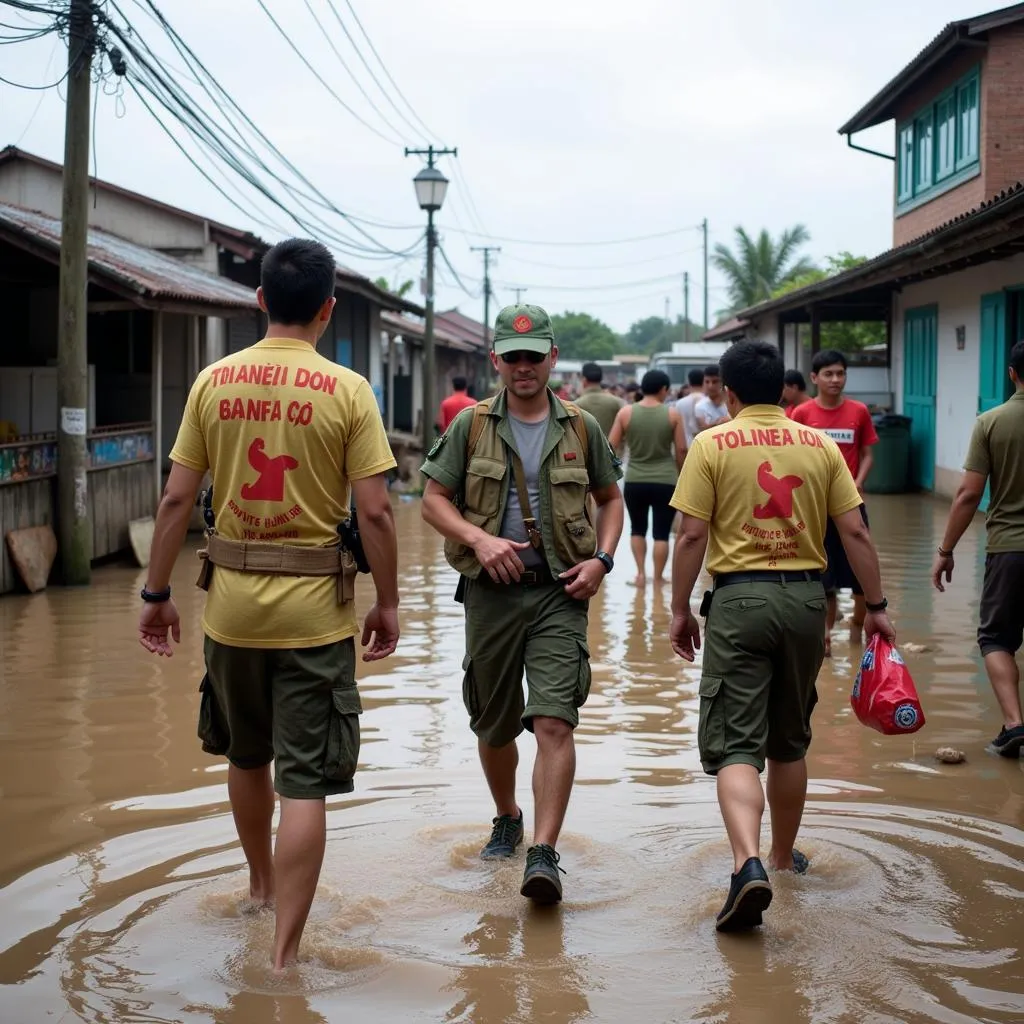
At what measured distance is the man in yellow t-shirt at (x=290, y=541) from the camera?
4.21 metres

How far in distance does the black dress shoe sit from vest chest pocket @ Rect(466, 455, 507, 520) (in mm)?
1546

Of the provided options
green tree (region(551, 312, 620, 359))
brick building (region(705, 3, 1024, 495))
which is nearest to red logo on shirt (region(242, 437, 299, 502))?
brick building (region(705, 3, 1024, 495))

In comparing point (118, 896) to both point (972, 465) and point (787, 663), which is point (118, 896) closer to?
point (787, 663)

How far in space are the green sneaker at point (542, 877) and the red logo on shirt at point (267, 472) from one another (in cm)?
147

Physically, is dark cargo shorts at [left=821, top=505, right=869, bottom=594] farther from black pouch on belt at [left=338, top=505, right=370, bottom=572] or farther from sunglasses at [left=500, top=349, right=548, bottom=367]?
black pouch on belt at [left=338, top=505, right=370, bottom=572]

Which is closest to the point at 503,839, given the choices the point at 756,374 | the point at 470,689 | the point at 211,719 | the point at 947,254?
the point at 470,689

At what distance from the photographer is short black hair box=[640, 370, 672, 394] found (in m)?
12.1

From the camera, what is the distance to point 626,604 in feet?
37.6

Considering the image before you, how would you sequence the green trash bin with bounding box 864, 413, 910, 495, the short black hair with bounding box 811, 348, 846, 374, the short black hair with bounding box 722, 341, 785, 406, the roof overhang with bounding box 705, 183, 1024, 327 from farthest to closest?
the green trash bin with bounding box 864, 413, 910, 495, the roof overhang with bounding box 705, 183, 1024, 327, the short black hair with bounding box 811, 348, 846, 374, the short black hair with bounding box 722, 341, 785, 406

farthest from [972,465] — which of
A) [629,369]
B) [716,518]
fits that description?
[629,369]

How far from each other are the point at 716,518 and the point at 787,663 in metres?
0.55

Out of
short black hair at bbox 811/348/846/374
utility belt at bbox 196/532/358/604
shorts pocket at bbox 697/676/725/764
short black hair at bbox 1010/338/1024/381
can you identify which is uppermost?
short black hair at bbox 811/348/846/374

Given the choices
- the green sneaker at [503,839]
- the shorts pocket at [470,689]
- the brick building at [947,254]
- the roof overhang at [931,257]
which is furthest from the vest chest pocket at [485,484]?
the brick building at [947,254]

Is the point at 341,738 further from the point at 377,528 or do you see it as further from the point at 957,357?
the point at 957,357
